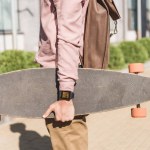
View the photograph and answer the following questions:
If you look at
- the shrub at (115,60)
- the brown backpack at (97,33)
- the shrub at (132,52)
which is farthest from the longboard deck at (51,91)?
the shrub at (132,52)

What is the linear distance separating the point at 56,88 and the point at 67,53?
11.0 inches

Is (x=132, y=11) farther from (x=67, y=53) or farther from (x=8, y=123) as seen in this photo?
(x=67, y=53)

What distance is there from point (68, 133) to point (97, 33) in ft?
2.00

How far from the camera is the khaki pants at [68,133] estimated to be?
2.60 meters

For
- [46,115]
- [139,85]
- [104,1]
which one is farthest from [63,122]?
[104,1]

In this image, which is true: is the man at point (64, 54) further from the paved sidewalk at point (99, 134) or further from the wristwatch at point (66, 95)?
the paved sidewalk at point (99, 134)

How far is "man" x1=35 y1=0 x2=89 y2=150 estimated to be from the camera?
2.38 m

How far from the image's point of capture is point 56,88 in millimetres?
2578

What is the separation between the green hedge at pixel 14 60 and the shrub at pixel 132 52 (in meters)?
6.23

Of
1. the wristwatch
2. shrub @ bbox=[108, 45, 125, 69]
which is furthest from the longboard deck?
shrub @ bbox=[108, 45, 125, 69]

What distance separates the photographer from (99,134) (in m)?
6.15

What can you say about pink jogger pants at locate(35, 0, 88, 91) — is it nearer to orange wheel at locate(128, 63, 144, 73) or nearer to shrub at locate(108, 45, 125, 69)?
orange wheel at locate(128, 63, 144, 73)

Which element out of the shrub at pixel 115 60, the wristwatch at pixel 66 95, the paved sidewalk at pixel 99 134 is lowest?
the paved sidewalk at pixel 99 134

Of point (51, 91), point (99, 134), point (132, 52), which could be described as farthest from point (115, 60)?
point (51, 91)
